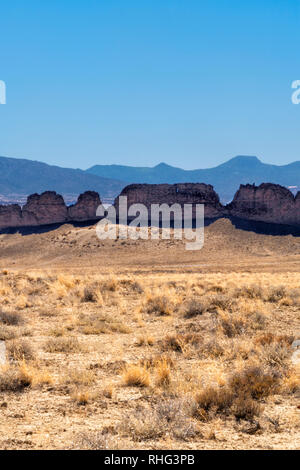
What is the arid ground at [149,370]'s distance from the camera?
5.11 meters

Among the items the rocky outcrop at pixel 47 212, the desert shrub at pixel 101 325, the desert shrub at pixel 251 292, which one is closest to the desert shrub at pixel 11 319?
the desert shrub at pixel 101 325

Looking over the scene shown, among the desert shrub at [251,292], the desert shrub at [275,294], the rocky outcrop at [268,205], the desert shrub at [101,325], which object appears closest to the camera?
the desert shrub at [101,325]

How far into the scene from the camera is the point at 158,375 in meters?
6.96

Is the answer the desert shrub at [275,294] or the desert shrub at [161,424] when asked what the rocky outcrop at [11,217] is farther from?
the desert shrub at [161,424]

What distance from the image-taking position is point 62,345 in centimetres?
909

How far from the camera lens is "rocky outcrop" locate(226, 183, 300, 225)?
61.3 metres

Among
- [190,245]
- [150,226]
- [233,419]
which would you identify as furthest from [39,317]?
[150,226]

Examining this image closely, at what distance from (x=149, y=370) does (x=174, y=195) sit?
58.8 metres

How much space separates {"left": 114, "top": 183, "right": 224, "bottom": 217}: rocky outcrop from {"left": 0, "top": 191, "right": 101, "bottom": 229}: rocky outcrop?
472 cm

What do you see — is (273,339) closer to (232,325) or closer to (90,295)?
(232,325)

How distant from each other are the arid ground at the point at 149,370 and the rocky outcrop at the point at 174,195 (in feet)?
161

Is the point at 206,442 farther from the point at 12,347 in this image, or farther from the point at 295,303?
the point at 295,303

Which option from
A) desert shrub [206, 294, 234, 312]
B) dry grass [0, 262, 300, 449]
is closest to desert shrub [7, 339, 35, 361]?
dry grass [0, 262, 300, 449]

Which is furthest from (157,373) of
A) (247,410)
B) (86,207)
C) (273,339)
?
(86,207)
